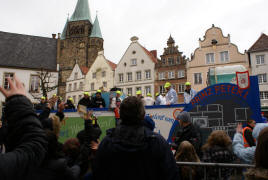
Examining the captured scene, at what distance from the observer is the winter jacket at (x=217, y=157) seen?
3.29 metres

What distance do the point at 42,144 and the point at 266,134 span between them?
177cm

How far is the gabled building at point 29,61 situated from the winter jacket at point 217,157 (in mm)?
28956

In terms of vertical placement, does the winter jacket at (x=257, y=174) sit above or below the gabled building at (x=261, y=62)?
below

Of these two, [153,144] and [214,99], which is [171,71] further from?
[153,144]

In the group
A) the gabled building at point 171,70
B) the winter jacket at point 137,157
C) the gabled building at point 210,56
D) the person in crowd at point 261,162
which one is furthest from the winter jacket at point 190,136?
the gabled building at point 171,70

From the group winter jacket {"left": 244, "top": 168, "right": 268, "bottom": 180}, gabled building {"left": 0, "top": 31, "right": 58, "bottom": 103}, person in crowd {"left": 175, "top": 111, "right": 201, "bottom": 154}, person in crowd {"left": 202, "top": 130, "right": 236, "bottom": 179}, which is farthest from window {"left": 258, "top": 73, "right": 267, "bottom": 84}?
winter jacket {"left": 244, "top": 168, "right": 268, "bottom": 180}

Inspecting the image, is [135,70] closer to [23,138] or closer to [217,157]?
[217,157]

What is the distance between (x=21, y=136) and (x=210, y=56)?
2960 centimetres

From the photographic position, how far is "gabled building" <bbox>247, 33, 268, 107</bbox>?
83.4 feet

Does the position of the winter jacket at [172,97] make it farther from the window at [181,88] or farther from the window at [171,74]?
the window at [171,74]

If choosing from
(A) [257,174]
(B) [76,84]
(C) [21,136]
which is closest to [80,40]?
(B) [76,84]

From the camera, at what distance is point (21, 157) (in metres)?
1.16

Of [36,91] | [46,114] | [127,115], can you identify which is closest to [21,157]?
[127,115]

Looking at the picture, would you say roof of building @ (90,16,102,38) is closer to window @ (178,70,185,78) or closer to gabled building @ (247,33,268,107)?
window @ (178,70,185,78)
